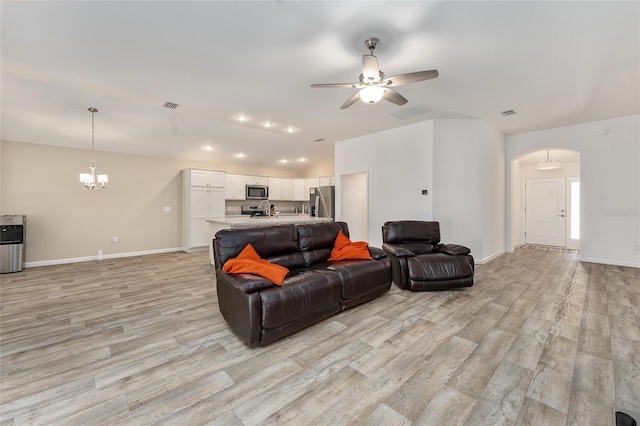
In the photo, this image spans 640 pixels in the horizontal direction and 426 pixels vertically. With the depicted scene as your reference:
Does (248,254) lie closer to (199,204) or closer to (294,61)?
(294,61)

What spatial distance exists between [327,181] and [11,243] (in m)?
6.80

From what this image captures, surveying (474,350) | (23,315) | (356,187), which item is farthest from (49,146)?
(474,350)

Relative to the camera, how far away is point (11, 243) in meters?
4.75

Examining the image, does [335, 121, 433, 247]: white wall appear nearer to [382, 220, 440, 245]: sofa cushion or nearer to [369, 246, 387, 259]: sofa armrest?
[382, 220, 440, 245]: sofa cushion

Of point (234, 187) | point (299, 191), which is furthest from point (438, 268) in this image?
point (299, 191)

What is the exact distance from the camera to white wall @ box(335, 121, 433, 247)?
5312mm

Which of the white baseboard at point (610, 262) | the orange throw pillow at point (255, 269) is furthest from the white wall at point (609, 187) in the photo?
the orange throw pillow at point (255, 269)

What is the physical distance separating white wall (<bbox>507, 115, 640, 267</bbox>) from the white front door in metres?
2.16

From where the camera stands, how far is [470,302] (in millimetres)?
3209

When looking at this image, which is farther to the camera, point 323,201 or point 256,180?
point 256,180

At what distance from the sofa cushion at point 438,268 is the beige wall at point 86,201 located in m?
6.05

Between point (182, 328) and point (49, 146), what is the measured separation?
5.50 meters

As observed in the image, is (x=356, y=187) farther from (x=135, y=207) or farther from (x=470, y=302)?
(x=135, y=207)

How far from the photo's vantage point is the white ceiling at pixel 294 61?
2.30 meters
